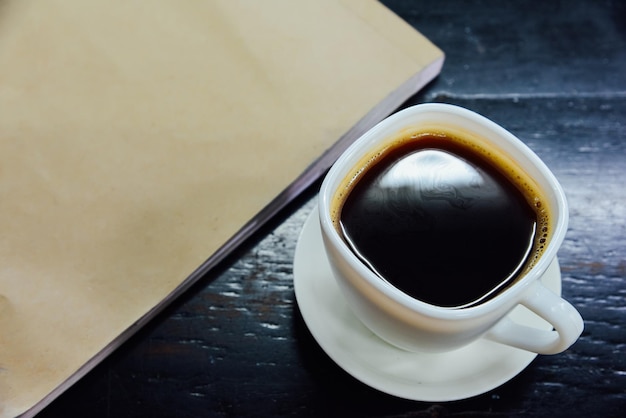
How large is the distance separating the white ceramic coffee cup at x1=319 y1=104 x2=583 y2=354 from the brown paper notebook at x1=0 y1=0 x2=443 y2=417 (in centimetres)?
14

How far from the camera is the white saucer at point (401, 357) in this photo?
496 millimetres

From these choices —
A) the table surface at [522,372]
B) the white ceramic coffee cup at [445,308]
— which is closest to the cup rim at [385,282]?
the white ceramic coffee cup at [445,308]

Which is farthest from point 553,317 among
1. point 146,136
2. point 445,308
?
point 146,136

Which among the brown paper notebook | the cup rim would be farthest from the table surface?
the cup rim

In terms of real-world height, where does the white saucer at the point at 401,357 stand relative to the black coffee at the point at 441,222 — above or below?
below

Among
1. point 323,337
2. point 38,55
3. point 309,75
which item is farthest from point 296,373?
point 38,55

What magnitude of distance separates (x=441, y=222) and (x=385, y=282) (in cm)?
11

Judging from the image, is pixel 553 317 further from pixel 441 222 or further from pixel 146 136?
pixel 146 136

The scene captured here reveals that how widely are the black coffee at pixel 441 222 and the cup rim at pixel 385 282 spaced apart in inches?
1.1

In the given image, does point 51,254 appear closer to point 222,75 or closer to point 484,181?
point 222,75

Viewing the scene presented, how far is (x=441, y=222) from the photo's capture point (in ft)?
1.69

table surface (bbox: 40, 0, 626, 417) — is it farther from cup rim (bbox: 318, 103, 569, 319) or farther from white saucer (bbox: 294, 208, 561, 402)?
cup rim (bbox: 318, 103, 569, 319)

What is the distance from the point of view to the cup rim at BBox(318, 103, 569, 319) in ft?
1.38

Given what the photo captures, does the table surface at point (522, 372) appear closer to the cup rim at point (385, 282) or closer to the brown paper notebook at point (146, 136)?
the brown paper notebook at point (146, 136)
